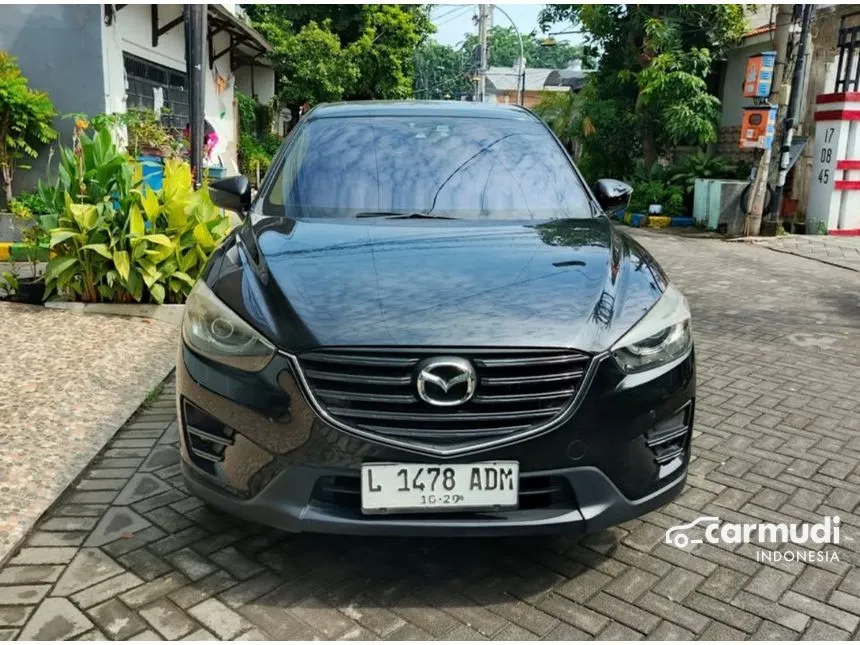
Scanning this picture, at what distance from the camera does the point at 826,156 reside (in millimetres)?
12789

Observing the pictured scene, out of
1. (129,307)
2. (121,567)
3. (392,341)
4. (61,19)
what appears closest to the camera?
(392,341)

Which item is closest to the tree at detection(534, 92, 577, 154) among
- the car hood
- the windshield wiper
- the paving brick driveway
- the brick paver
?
the brick paver

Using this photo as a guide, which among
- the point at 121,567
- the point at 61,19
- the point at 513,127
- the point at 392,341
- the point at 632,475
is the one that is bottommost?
the point at 121,567

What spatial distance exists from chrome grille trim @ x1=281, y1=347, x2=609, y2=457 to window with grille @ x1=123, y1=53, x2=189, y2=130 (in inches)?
380

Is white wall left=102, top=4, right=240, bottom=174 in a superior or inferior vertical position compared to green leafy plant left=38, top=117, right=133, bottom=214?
superior

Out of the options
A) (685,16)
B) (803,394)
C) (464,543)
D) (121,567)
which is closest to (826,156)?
(685,16)

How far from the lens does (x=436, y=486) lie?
2.28 m

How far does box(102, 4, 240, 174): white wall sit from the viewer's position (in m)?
9.79

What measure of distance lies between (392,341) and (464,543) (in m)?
0.99

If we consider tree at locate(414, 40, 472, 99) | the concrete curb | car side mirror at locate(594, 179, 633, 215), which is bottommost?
the concrete curb

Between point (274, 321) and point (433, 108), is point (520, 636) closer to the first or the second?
point (274, 321)

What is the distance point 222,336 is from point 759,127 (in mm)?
11687

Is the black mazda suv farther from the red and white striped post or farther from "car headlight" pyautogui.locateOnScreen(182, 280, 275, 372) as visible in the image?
the red and white striped post

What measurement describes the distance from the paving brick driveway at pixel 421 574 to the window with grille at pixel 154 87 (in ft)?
27.7
